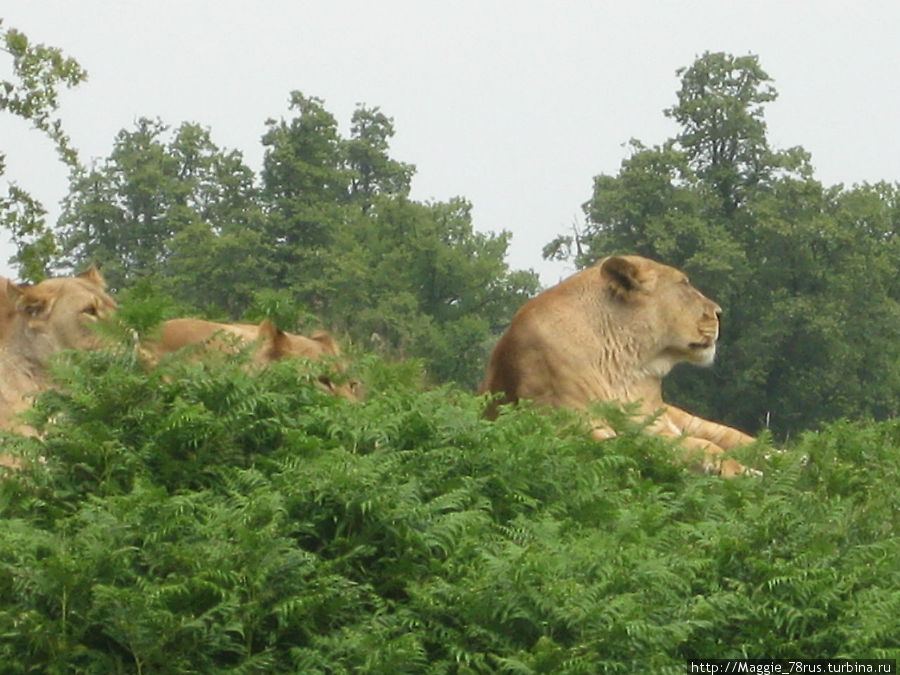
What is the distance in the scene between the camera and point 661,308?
1446 centimetres

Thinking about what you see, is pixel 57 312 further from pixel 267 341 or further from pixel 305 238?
pixel 305 238

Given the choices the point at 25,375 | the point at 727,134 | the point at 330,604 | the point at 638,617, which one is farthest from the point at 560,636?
the point at 727,134

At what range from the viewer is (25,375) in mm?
11812

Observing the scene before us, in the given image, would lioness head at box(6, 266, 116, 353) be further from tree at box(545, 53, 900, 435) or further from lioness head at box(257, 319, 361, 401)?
tree at box(545, 53, 900, 435)

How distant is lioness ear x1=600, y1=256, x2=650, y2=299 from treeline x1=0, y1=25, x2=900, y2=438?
111 ft

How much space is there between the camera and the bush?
7.16 meters

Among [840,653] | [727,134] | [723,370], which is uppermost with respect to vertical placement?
[727,134]

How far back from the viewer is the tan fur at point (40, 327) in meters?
11.8

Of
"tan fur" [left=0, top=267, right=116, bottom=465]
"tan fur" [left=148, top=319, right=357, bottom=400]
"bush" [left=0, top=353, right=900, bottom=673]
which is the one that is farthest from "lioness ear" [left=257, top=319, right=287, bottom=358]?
"bush" [left=0, top=353, right=900, bottom=673]

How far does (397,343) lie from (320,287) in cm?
316

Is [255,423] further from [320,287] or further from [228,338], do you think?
[320,287]

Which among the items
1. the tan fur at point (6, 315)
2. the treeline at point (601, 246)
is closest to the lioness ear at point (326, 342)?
the tan fur at point (6, 315)

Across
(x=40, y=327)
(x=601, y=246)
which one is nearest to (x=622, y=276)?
(x=40, y=327)

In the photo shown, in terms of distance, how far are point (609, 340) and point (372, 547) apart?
6.64 m
